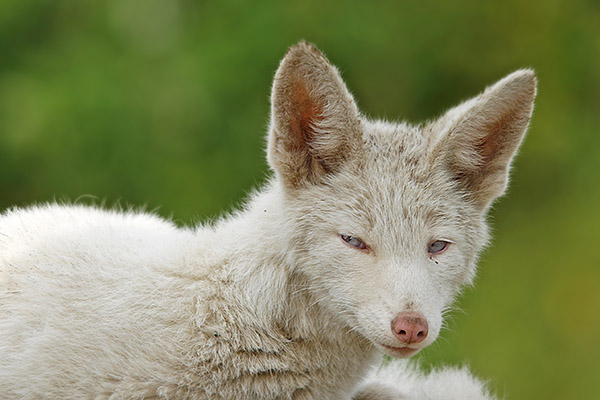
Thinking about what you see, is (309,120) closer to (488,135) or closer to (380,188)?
(380,188)

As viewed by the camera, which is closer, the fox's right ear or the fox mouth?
the fox mouth

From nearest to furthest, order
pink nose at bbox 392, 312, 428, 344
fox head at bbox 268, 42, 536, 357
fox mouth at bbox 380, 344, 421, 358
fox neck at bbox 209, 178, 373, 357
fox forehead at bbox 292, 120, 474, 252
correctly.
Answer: pink nose at bbox 392, 312, 428, 344, fox mouth at bbox 380, 344, 421, 358, fox head at bbox 268, 42, 536, 357, fox forehead at bbox 292, 120, 474, 252, fox neck at bbox 209, 178, 373, 357

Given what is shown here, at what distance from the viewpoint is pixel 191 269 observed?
5.72m

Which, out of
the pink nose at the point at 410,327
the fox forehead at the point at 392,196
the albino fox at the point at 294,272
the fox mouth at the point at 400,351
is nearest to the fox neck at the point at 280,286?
the albino fox at the point at 294,272

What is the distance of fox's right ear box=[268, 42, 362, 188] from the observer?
5355 mm

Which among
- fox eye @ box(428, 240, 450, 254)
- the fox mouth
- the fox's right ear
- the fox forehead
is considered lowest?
the fox mouth

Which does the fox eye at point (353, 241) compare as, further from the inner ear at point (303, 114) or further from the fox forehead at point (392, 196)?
the inner ear at point (303, 114)

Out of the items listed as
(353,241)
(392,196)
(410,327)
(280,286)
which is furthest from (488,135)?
(280,286)

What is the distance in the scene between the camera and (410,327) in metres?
5.02

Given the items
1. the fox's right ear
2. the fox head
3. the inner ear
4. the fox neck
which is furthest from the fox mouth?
the inner ear

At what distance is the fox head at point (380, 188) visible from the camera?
530cm

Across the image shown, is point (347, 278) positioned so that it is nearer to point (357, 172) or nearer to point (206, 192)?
point (357, 172)

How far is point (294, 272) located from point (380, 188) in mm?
663

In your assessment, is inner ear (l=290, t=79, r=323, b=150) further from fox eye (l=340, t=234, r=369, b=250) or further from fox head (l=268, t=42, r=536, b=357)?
fox eye (l=340, t=234, r=369, b=250)
